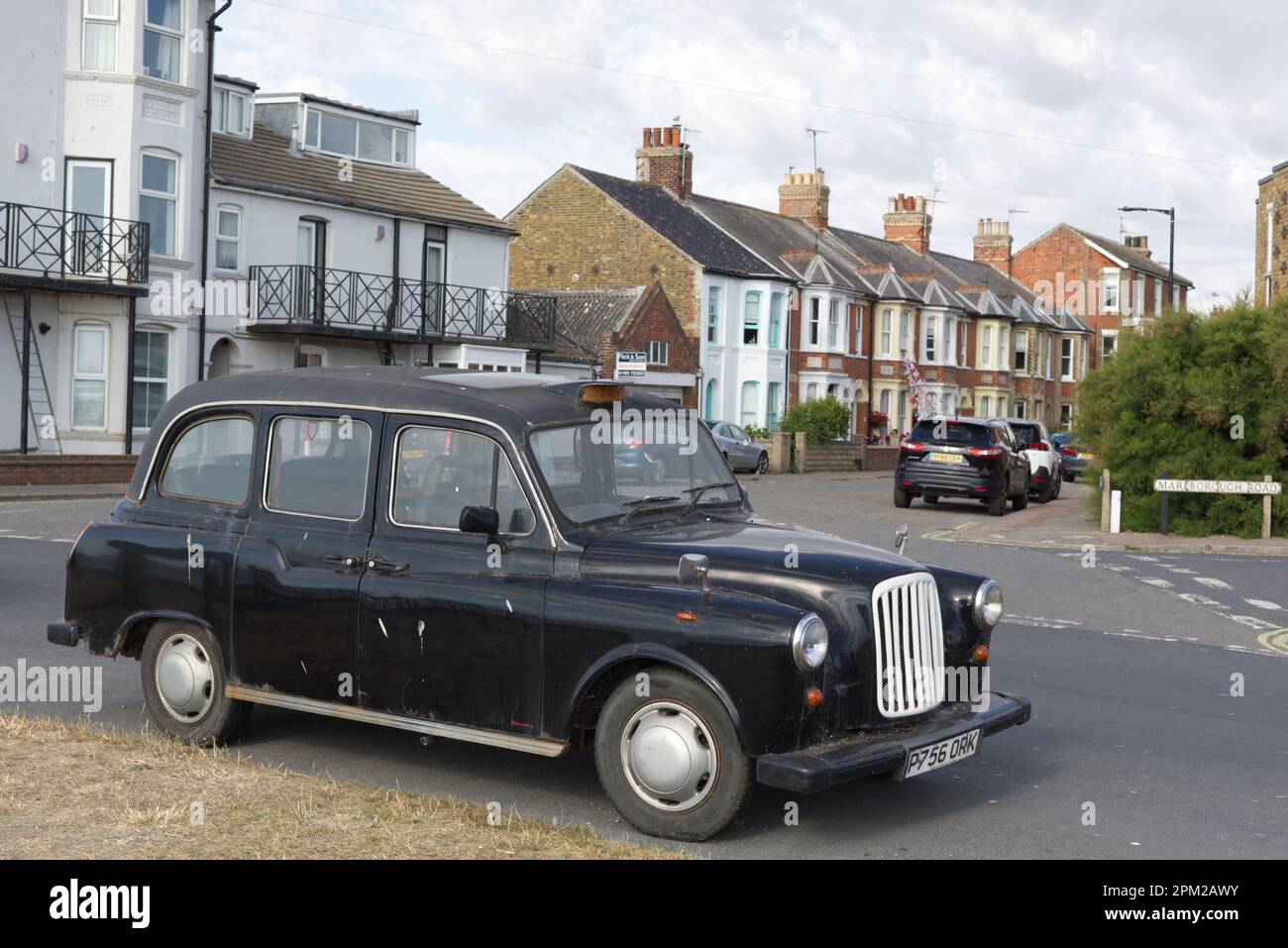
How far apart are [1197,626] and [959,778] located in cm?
707

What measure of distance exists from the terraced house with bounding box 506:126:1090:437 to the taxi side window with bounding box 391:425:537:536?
45556 millimetres

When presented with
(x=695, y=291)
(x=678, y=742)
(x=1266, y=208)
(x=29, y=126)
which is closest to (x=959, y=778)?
(x=678, y=742)

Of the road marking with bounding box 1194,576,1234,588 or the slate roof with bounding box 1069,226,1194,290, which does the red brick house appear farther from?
the road marking with bounding box 1194,576,1234,588

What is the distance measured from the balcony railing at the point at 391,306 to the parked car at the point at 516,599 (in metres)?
27.5

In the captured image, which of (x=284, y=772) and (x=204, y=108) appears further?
(x=204, y=108)

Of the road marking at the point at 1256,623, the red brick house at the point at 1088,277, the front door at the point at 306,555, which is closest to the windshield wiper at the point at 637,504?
the front door at the point at 306,555

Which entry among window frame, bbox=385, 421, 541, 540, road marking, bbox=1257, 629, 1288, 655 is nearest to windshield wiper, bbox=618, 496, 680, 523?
window frame, bbox=385, 421, 541, 540

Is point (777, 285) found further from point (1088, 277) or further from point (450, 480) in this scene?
point (450, 480)

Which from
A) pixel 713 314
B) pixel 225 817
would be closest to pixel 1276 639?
pixel 225 817

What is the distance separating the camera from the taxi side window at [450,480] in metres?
6.82

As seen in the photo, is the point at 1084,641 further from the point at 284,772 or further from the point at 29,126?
the point at 29,126

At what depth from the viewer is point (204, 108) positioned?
109ft

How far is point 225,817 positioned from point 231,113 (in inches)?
1303

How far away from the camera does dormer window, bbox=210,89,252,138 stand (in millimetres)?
36188
